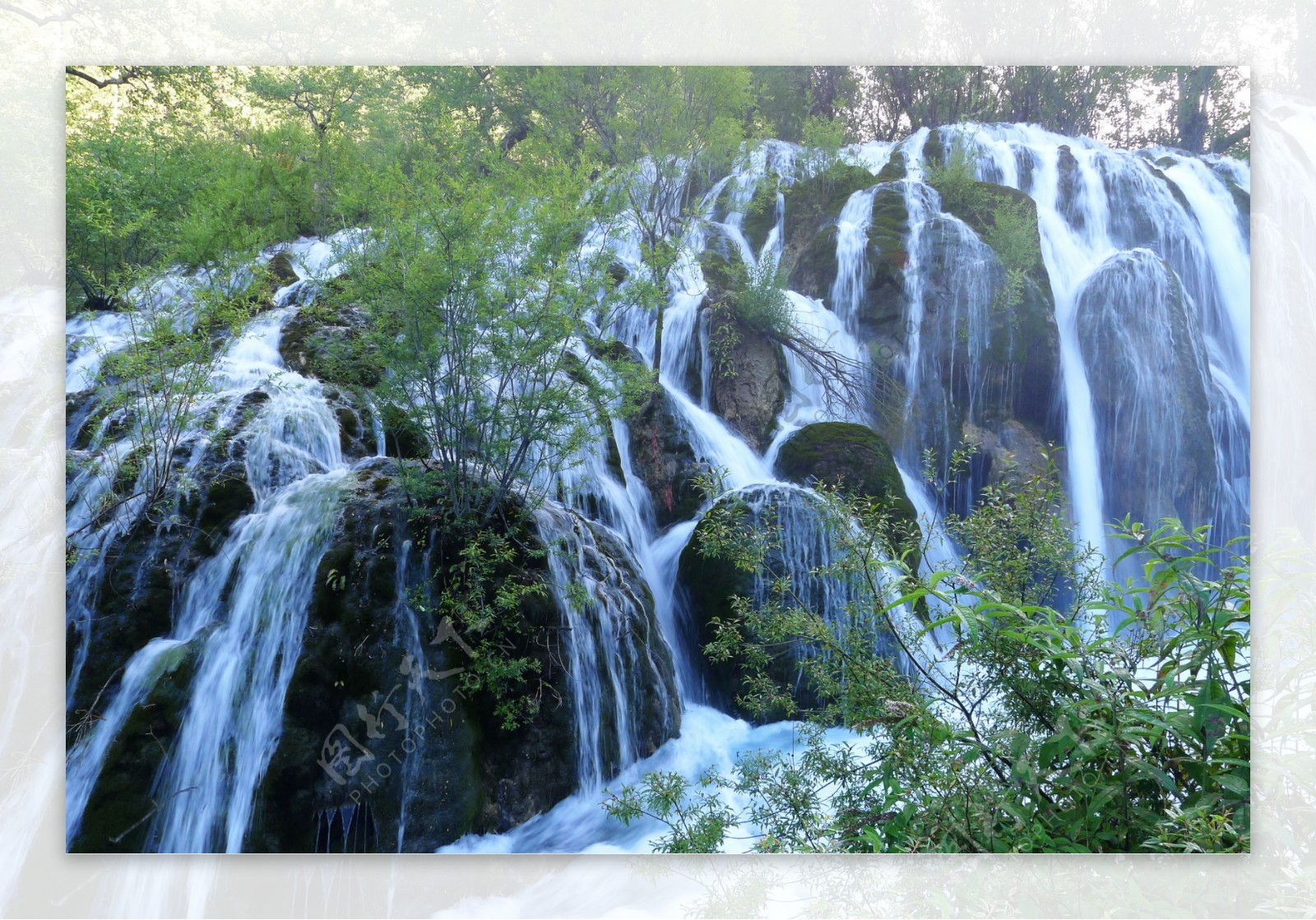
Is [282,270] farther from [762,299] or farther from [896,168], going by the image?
[896,168]

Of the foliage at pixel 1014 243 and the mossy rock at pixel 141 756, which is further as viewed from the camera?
the foliage at pixel 1014 243

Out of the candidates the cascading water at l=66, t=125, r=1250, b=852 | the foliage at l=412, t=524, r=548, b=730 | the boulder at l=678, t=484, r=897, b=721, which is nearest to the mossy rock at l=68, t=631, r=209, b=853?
the cascading water at l=66, t=125, r=1250, b=852

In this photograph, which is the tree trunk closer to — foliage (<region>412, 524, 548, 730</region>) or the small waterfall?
the small waterfall

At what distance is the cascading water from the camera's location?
3.01 metres

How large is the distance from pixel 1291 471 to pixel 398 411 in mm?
3112

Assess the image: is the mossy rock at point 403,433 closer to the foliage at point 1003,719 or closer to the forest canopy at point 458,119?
the forest canopy at point 458,119

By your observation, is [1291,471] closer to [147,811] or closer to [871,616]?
[871,616]

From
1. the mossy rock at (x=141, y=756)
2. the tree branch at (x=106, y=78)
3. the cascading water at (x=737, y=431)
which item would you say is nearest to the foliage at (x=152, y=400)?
the cascading water at (x=737, y=431)

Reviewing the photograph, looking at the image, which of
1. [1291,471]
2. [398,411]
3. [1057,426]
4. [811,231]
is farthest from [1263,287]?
[398,411]

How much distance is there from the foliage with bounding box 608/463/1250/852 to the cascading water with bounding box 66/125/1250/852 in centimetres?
11

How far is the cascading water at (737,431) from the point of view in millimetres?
3008

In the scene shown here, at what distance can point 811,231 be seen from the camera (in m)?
3.30

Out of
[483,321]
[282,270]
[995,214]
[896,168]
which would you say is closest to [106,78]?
[282,270]

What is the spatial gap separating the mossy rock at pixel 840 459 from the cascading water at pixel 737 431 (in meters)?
0.03
